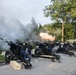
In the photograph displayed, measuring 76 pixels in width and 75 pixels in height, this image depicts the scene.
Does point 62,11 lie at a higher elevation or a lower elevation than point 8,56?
higher

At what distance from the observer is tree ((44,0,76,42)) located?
1784 inches

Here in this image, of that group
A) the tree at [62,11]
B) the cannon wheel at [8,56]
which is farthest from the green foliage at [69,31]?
the cannon wheel at [8,56]

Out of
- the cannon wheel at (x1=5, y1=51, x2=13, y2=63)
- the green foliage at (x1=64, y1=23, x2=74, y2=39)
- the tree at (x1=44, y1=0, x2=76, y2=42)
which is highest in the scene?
the tree at (x1=44, y1=0, x2=76, y2=42)

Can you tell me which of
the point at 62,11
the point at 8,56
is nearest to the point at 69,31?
the point at 62,11

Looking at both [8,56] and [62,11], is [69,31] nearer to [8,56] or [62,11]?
[62,11]

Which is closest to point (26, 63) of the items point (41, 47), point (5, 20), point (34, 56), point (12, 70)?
point (12, 70)

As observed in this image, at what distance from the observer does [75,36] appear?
48156 mm

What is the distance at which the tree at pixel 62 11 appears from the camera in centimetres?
4532

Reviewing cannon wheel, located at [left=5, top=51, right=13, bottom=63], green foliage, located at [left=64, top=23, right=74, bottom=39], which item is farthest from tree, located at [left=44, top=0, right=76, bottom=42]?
cannon wheel, located at [left=5, top=51, right=13, bottom=63]

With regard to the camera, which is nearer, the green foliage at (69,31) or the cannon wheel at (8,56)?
the cannon wheel at (8,56)

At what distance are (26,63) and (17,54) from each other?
2.35 meters

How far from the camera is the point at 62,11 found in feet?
150

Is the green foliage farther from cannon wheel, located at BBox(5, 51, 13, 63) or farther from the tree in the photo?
cannon wheel, located at BBox(5, 51, 13, 63)

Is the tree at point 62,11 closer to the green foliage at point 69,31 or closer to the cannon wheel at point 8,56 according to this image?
the green foliage at point 69,31
